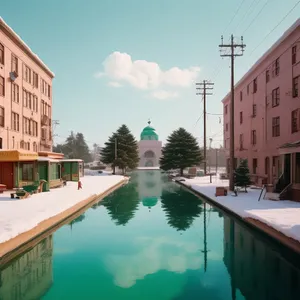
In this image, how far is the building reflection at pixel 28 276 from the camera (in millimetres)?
7750

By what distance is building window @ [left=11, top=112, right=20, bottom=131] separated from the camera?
1247 inches

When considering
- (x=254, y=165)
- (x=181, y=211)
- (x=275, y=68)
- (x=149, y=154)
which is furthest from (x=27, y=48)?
(x=149, y=154)

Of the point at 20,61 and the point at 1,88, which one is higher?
the point at 20,61

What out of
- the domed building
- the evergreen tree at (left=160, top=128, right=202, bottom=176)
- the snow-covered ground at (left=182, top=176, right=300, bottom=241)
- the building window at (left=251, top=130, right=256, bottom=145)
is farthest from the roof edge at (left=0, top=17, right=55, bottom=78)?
the domed building

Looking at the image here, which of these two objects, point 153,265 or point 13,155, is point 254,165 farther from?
point 153,265

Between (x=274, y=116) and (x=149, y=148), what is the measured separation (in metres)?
76.8

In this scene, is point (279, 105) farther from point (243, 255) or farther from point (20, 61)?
point (20, 61)

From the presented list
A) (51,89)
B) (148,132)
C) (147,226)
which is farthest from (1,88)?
(148,132)

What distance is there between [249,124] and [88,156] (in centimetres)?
8576

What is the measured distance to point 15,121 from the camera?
32.6 metres

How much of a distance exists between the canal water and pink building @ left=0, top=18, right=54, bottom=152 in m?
19.5

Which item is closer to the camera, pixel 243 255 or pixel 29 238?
pixel 243 255

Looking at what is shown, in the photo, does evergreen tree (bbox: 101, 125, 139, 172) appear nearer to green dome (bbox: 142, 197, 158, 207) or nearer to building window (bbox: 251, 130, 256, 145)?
building window (bbox: 251, 130, 256, 145)

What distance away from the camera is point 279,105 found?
86.1 feet
